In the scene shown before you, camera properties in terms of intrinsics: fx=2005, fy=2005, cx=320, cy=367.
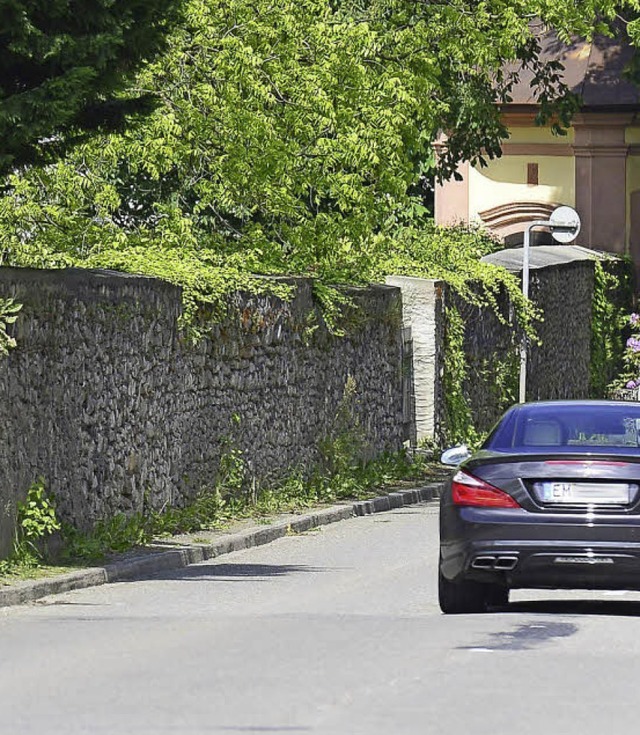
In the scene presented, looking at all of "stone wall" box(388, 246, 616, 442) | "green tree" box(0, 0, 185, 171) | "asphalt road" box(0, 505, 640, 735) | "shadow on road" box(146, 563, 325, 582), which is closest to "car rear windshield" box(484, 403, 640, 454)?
"asphalt road" box(0, 505, 640, 735)

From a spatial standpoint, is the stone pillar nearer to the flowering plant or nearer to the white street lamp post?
the white street lamp post

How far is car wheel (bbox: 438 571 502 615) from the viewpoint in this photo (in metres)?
12.8

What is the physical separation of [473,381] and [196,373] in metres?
11.0

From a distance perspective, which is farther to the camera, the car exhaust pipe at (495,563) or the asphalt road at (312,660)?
the car exhaust pipe at (495,563)

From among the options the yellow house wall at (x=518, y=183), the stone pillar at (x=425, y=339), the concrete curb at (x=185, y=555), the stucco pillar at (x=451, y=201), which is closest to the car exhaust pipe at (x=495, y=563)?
the concrete curb at (x=185, y=555)

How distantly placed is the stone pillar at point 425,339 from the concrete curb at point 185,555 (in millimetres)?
3850

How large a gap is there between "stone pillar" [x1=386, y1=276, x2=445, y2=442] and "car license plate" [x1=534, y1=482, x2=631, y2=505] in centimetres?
1518

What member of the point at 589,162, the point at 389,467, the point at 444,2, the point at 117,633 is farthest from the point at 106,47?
the point at 589,162

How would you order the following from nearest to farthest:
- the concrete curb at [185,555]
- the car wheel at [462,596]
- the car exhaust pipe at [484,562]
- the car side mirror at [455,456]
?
the car exhaust pipe at [484,562]
the car wheel at [462,596]
the car side mirror at [455,456]
the concrete curb at [185,555]

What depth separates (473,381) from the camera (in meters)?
30.0

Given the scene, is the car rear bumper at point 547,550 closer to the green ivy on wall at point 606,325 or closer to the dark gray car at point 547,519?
the dark gray car at point 547,519

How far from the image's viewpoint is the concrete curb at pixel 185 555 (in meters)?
14.1

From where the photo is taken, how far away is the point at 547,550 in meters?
12.1

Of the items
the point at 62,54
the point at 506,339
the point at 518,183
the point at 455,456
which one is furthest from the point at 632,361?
the point at 62,54
